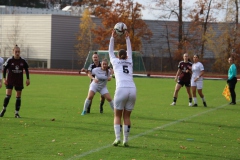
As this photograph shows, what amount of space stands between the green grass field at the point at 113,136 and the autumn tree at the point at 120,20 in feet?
138

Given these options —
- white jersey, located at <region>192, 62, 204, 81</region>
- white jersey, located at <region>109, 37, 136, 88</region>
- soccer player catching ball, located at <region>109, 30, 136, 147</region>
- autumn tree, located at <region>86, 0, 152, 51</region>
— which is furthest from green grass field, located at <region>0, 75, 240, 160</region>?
autumn tree, located at <region>86, 0, 152, 51</region>

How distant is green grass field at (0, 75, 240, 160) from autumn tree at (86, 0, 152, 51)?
41932 mm

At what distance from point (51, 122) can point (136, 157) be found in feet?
18.8

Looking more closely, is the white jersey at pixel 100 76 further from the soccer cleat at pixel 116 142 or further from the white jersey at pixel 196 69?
the soccer cleat at pixel 116 142

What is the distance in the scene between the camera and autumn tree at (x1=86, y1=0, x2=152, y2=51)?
62.6 m

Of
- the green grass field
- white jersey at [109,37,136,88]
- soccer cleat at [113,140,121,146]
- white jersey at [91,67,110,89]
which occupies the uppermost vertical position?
white jersey at [109,37,136,88]

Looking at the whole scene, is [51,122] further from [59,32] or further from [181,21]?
[59,32]

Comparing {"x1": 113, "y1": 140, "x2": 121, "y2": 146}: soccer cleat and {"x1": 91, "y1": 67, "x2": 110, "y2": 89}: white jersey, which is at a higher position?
{"x1": 91, "y1": 67, "x2": 110, "y2": 89}: white jersey

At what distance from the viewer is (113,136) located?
12.7 meters

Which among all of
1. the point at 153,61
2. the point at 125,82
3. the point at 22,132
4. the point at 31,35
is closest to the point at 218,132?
the point at 125,82

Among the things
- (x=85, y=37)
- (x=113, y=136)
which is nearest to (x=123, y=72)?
(x=113, y=136)

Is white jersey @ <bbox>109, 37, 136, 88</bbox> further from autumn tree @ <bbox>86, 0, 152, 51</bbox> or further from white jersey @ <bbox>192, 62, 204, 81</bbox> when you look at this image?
autumn tree @ <bbox>86, 0, 152, 51</bbox>

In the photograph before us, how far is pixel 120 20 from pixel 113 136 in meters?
50.5

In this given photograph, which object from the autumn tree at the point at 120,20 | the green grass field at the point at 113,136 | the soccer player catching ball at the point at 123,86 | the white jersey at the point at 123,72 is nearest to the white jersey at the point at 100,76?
the green grass field at the point at 113,136
